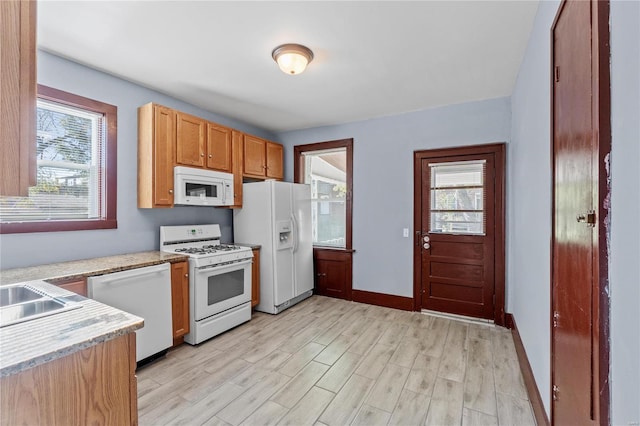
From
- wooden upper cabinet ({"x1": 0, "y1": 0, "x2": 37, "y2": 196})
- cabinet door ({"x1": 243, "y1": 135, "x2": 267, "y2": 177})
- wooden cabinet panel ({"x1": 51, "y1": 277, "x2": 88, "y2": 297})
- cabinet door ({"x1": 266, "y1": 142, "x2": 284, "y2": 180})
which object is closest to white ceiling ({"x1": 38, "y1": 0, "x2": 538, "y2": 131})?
cabinet door ({"x1": 243, "y1": 135, "x2": 267, "y2": 177})

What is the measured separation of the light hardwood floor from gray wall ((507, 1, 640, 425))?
1.40ft

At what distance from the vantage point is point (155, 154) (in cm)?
289

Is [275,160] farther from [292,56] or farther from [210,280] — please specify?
[292,56]

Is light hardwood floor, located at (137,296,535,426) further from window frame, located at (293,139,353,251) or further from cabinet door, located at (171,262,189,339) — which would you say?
window frame, located at (293,139,353,251)

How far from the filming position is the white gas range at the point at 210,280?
2896mm

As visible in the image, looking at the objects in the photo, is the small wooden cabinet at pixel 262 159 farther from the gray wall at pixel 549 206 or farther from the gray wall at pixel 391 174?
the gray wall at pixel 549 206

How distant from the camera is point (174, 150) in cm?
305

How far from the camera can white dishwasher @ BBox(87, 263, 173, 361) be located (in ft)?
7.22

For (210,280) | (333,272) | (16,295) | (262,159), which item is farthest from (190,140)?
(333,272)

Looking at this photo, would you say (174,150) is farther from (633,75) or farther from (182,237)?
(633,75)

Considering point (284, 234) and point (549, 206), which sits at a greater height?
point (549, 206)

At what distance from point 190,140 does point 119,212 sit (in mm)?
1024

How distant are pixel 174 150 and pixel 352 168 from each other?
2325 mm

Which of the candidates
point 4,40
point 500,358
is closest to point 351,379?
point 500,358
